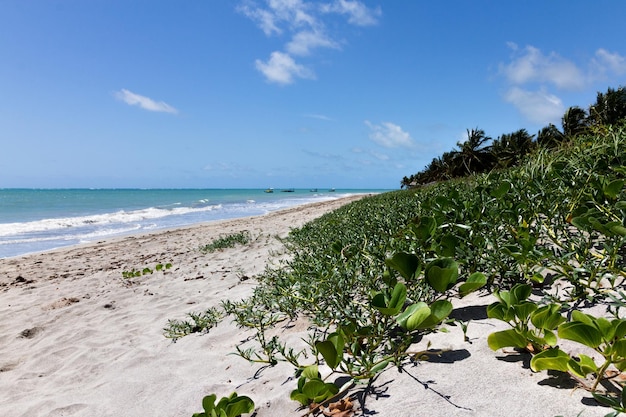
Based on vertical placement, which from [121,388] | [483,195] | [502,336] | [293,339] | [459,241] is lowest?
[121,388]

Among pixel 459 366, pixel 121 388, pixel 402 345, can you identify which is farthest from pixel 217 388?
pixel 459 366

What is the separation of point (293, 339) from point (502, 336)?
141 cm

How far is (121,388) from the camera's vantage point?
2.51 m

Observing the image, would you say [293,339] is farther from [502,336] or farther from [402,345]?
[502,336]

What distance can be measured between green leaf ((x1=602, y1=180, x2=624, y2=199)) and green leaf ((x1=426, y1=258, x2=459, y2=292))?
97 centimetres

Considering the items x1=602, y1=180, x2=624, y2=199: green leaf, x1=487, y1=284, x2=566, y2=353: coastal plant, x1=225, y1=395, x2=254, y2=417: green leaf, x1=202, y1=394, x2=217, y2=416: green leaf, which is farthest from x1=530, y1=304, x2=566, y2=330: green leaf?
x1=202, y1=394, x2=217, y2=416: green leaf

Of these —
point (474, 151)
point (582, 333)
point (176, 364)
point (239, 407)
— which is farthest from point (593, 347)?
point (474, 151)

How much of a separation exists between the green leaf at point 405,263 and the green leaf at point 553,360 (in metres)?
0.73

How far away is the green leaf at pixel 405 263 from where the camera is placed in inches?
72.6

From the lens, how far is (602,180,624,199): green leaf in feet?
6.23

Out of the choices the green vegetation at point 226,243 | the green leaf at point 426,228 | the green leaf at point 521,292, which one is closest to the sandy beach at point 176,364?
the green leaf at point 521,292

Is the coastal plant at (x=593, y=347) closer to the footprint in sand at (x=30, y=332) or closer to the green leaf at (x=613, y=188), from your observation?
the green leaf at (x=613, y=188)

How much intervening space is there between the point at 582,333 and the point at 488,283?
39.8 inches

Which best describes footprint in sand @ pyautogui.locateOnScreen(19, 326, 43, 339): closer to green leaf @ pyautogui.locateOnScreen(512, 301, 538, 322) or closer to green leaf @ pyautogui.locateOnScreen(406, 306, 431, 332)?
green leaf @ pyautogui.locateOnScreen(406, 306, 431, 332)
